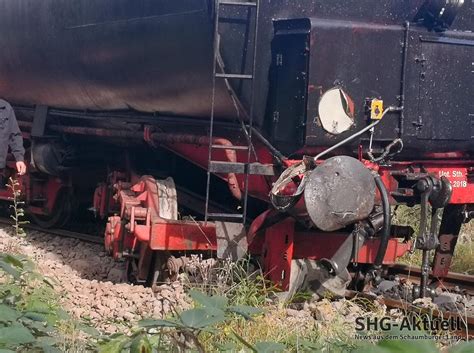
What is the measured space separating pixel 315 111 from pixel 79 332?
2501 millimetres

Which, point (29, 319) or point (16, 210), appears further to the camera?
point (16, 210)

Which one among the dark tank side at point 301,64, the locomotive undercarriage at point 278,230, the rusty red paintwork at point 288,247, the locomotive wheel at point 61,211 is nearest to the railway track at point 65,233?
the locomotive wheel at point 61,211

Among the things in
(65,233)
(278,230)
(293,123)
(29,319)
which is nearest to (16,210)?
(278,230)

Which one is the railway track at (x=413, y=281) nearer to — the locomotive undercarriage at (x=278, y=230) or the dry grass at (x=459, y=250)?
the locomotive undercarriage at (x=278, y=230)

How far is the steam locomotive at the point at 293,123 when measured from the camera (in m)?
5.88

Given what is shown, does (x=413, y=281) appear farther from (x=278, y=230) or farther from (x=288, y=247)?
(x=278, y=230)

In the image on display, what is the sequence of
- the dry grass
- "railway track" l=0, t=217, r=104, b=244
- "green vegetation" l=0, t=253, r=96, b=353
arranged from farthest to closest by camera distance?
"railway track" l=0, t=217, r=104, b=244 < the dry grass < "green vegetation" l=0, t=253, r=96, b=353

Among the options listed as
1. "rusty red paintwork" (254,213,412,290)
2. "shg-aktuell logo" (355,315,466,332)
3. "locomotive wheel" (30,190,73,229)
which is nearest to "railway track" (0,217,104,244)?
"locomotive wheel" (30,190,73,229)

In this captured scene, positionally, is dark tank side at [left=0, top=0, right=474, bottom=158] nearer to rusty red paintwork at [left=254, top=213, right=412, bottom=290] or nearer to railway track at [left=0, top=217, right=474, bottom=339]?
rusty red paintwork at [left=254, top=213, right=412, bottom=290]

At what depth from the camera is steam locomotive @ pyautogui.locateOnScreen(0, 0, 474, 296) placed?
232 inches

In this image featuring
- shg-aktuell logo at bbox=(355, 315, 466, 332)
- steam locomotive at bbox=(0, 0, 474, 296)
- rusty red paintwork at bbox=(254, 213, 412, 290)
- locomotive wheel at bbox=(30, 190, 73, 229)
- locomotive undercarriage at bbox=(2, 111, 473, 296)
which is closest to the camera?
shg-aktuell logo at bbox=(355, 315, 466, 332)

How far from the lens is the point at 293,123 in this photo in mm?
5977

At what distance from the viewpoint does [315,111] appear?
5898 mm

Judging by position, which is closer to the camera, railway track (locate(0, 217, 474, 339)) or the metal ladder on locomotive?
railway track (locate(0, 217, 474, 339))
